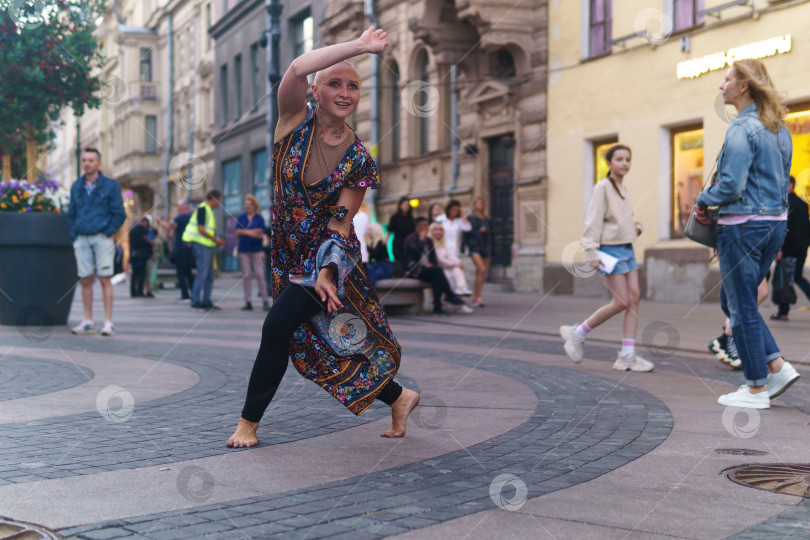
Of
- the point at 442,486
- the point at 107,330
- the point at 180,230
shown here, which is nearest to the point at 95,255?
the point at 107,330

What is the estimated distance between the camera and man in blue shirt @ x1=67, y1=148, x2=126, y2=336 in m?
9.96

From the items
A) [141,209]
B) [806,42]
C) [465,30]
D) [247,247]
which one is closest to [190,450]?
[247,247]

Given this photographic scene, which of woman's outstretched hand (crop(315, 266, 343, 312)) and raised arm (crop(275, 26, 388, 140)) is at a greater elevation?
raised arm (crop(275, 26, 388, 140))

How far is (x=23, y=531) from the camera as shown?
10.1 feet

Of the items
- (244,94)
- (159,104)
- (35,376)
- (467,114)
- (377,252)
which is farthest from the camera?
(159,104)

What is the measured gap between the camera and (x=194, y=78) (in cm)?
4509

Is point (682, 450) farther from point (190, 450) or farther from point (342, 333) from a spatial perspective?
point (190, 450)

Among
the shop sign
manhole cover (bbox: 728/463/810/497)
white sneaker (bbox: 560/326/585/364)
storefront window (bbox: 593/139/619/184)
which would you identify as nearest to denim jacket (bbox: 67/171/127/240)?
white sneaker (bbox: 560/326/585/364)

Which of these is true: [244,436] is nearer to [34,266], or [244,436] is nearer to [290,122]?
[290,122]

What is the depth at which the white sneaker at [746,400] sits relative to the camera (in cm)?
574

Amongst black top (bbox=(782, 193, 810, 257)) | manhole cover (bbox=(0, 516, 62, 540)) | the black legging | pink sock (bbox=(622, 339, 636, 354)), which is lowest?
manhole cover (bbox=(0, 516, 62, 540))

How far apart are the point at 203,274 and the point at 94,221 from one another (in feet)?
18.1

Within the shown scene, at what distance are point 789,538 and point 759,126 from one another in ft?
10.6

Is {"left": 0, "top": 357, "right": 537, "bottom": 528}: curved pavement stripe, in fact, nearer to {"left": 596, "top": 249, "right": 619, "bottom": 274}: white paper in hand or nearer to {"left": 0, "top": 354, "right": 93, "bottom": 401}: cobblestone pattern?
{"left": 0, "top": 354, "right": 93, "bottom": 401}: cobblestone pattern
